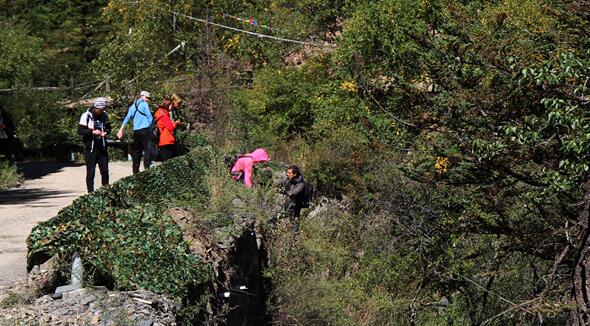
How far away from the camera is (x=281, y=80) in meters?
33.9

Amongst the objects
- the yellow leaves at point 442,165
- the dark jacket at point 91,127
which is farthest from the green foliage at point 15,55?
the yellow leaves at point 442,165

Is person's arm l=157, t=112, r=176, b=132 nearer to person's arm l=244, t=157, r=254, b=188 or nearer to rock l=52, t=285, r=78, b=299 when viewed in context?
person's arm l=244, t=157, r=254, b=188

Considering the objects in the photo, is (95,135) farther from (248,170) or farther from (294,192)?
(294,192)

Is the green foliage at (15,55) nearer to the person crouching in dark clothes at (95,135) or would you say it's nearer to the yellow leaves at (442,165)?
the person crouching in dark clothes at (95,135)

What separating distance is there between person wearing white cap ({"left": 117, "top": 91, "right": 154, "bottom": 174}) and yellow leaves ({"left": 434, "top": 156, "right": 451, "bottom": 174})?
16.3 feet

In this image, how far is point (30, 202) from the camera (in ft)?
57.7

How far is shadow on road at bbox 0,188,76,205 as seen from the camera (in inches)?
707

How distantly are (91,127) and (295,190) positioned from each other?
5983 mm

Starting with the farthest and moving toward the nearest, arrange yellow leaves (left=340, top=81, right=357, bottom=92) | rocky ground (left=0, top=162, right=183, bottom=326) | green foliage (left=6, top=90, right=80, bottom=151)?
green foliage (left=6, top=90, right=80, bottom=151) < yellow leaves (left=340, top=81, right=357, bottom=92) < rocky ground (left=0, top=162, right=183, bottom=326)

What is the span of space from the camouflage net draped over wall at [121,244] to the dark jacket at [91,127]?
3.14 metres

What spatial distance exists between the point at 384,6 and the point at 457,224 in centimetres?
1863

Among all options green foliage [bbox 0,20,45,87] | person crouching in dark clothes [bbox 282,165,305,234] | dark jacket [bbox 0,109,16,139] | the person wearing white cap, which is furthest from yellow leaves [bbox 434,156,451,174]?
green foliage [bbox 0,20,45,87]

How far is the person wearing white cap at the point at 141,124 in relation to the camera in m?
17.1

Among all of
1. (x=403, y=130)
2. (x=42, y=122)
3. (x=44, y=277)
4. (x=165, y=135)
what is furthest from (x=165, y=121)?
(x=42, y=122)
